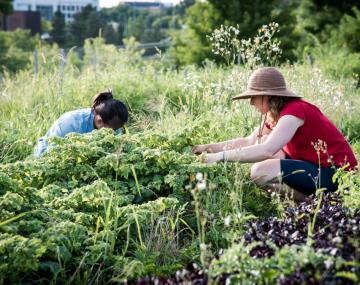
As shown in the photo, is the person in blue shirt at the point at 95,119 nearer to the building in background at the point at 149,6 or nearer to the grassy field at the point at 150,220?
the grassy field at the point at 150,220

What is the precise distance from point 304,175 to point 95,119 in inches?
66.9

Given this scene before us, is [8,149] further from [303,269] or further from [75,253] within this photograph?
[303,269]

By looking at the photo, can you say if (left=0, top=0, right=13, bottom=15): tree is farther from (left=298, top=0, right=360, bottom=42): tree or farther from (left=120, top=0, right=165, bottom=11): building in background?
(left=120, top=0, right=165, bottom=11): building in background

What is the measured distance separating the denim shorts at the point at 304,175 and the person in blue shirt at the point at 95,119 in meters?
1.29

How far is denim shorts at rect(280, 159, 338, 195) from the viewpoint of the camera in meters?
4.61

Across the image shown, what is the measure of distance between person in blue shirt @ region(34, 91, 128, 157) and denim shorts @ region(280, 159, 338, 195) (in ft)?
4.24

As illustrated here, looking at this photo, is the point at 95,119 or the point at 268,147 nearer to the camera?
the point at 268,147

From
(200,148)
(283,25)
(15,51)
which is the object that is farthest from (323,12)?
(200,148)

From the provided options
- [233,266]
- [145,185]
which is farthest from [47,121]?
[233,266]

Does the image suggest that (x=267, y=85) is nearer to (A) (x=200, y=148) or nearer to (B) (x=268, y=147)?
(B) (x=268, y=147)

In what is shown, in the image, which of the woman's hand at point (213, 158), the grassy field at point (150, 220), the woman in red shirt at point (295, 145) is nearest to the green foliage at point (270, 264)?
the grassy field at point (150, 220)

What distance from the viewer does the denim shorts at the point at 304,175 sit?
4.61 metres

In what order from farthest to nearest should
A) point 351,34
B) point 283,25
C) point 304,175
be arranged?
point 283,25 < point 351,34 < point 304,175

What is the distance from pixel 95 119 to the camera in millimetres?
5148
